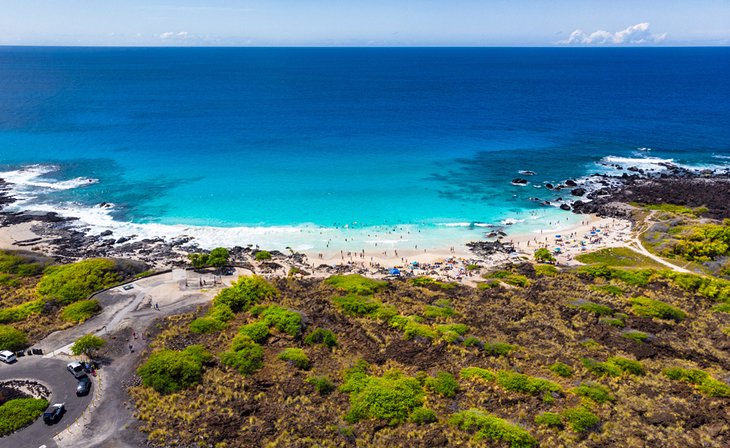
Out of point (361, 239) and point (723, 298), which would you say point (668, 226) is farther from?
point (361, 239)

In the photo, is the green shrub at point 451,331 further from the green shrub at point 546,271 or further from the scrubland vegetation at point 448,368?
the green shrub at point 546,271

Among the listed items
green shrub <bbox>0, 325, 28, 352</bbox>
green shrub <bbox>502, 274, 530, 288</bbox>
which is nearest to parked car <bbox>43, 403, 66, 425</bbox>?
green shrub <bbox>0, 325, 28, 352</bbox>

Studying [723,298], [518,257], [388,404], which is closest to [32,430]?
[388,404]

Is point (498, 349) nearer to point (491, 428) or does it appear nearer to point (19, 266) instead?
point (491, 428)

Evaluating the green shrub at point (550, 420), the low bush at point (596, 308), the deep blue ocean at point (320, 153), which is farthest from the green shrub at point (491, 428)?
the deep blue ocean at point (320, 153)

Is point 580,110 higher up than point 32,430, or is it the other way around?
point 580,110

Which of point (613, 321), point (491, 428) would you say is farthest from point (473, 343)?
point (613, 321)

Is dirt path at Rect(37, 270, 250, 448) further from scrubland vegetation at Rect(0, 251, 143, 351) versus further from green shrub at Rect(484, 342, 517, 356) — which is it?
green shrub at Rect(484, 342, 517, 356)
